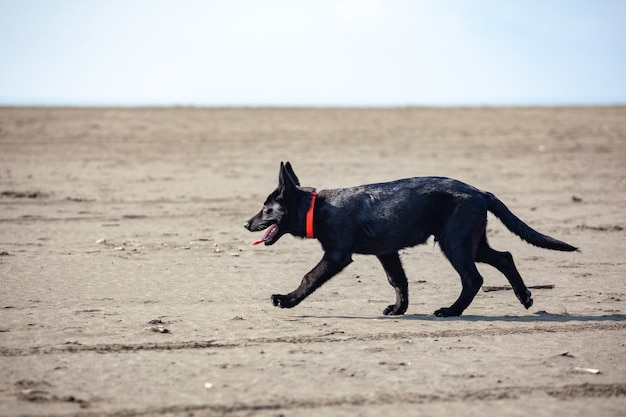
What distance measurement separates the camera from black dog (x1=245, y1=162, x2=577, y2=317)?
7574 mm

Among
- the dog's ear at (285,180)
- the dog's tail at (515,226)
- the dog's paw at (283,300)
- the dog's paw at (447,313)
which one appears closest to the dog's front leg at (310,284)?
the dog's paw at (283,300)

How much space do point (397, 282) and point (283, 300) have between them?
3.31 feet

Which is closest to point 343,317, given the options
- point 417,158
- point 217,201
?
point 217,201

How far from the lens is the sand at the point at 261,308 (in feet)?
17.6


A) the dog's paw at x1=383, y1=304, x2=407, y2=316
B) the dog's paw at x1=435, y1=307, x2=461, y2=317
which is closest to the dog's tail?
the dog's paw at x1=435, y1=307, x2=461, y2=317

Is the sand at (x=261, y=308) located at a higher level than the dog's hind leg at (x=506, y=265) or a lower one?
lower

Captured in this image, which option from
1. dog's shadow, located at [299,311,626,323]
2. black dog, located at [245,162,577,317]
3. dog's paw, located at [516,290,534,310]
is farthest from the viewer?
dog's paw, located at [516,290,534,310]

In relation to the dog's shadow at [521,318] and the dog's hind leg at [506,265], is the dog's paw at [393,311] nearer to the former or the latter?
the dog's shadow at [521,318]

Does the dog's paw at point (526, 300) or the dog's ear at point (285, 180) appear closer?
the dog's paw at point (526, 300)

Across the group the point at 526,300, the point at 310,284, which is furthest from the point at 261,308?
the point at 526,300

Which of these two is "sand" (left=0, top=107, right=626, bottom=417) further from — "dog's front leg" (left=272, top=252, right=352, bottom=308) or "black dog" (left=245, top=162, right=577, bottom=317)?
"black dog" (left=245, top=162, right=577, bottom=317)

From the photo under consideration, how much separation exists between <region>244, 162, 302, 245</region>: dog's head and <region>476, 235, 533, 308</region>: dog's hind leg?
1.65m

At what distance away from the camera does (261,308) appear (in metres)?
7.69

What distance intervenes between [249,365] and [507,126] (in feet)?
73.9
